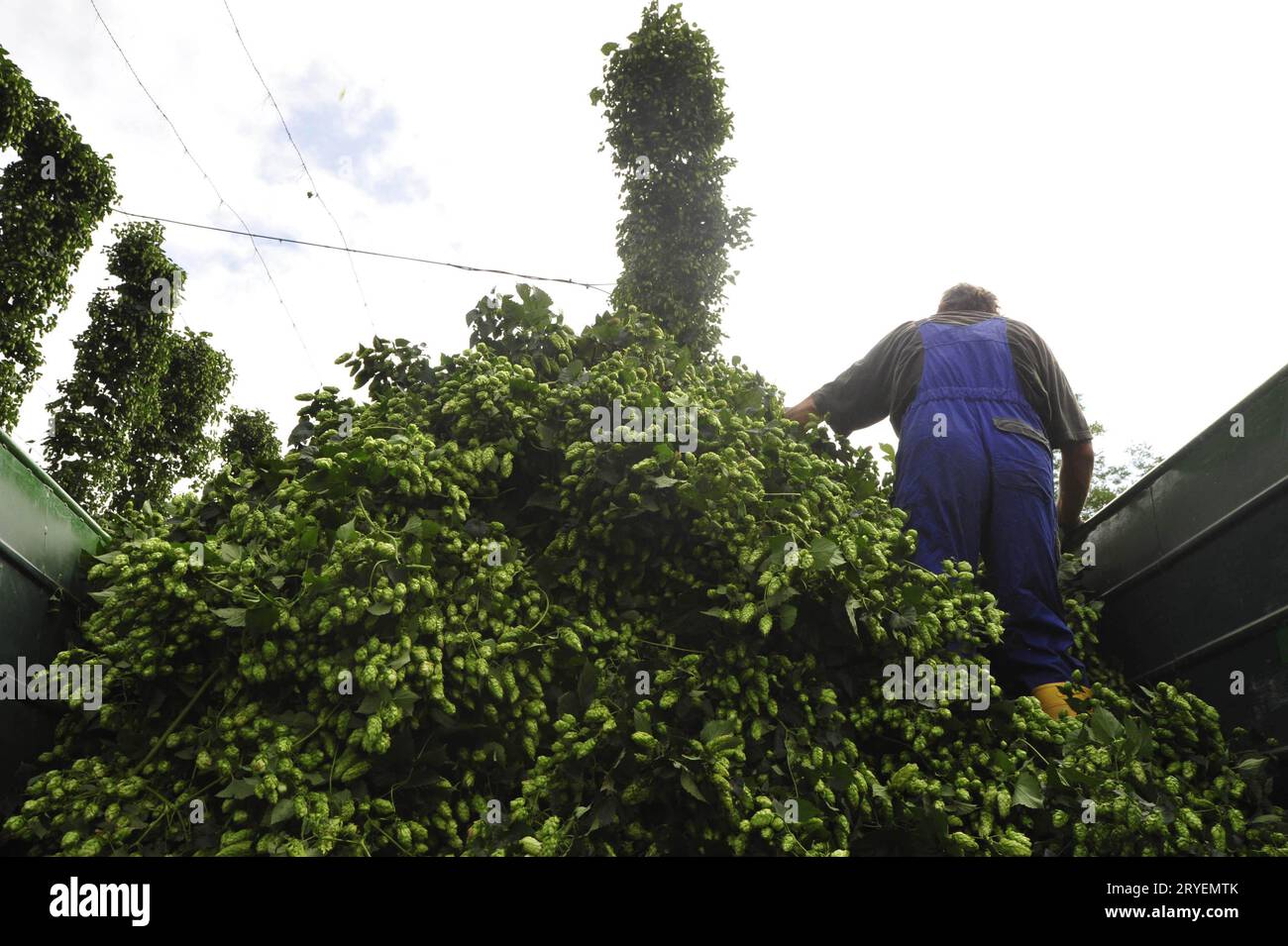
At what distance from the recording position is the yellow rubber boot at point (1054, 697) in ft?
9.18

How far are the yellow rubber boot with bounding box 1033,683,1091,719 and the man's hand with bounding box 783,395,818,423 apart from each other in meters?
1.29

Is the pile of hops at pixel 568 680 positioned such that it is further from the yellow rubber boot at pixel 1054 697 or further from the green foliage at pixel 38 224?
the green foliage at pixel 38 224

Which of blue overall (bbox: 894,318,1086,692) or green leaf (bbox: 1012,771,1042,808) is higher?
blue overall (bbox: 894,318,1086,692)

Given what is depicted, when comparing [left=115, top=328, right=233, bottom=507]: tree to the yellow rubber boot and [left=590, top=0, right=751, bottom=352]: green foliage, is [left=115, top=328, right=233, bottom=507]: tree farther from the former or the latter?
the yellow rubber boot

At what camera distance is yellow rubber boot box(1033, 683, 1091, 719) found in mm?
2799

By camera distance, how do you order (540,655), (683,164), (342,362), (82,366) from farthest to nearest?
(82,366) → (683,164) → (342,362) → (540,655)

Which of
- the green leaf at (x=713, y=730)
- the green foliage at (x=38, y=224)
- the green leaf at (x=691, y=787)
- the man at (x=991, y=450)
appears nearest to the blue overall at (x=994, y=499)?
the man at (x=991, y=450)

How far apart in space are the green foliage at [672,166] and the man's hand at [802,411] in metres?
10.9

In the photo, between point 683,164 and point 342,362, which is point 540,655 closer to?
point 342,362

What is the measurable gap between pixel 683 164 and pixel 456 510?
539 inches

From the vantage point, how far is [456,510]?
240cm

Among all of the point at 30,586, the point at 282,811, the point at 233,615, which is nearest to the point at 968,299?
the point at 233,615

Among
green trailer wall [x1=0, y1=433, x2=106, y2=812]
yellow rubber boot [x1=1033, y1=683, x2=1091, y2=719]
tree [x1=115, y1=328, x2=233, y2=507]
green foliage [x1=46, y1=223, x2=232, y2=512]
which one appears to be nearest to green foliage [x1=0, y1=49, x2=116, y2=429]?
green foliage [x1=46, y1=223, x2=232, y2=512]
